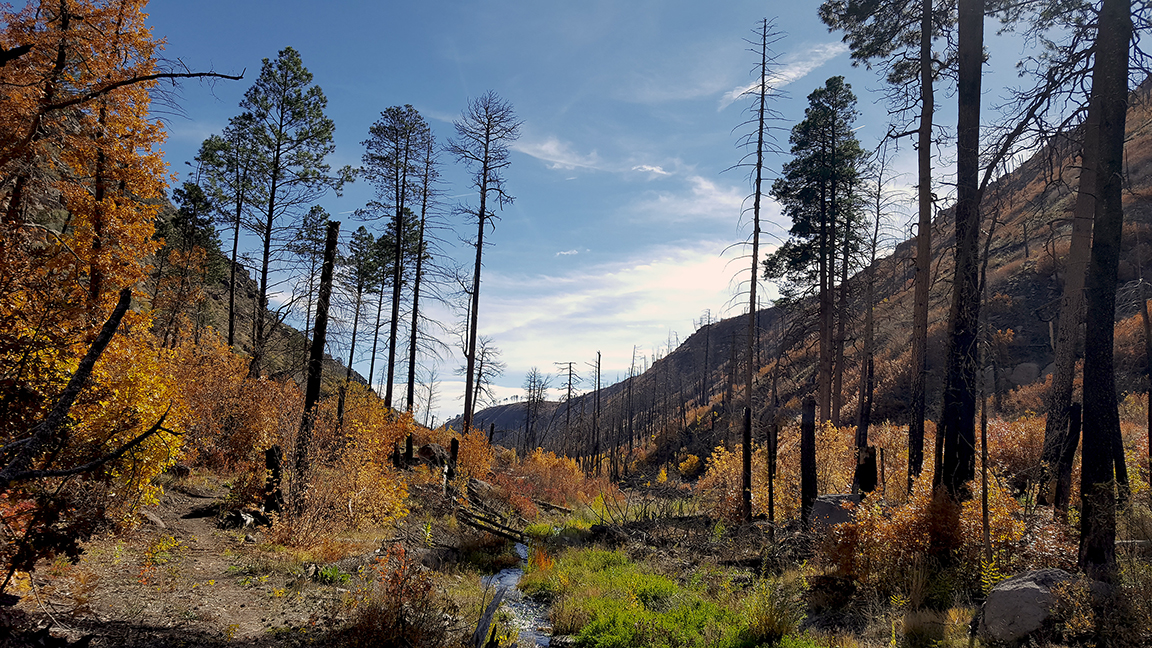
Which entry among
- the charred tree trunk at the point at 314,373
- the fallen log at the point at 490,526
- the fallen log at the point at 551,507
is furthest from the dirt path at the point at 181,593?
A: the fallen log at the point at 551,507

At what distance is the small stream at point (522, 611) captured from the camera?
29.3 feet

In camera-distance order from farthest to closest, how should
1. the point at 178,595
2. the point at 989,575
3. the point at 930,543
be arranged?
1. the point at 930,543
2. the point at 178,595
3. the point at 989,575

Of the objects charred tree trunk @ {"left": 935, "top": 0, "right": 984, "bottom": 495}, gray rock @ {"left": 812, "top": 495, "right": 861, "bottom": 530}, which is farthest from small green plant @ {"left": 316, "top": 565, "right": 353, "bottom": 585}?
charred tree trunk @ {"left": 935, "top": 0, "right": 984, "bottom": 495}

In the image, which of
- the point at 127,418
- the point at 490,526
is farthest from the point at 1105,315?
the point at 490,526

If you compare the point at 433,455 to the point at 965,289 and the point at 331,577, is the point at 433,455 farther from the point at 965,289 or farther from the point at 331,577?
the point at 965,289

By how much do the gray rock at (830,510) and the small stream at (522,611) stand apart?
565 centimetres

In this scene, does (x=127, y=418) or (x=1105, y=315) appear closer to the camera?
(x=1105, y=315)

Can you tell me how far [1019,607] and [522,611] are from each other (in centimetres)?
783

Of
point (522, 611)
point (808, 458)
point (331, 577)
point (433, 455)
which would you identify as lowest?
point (522, 611)

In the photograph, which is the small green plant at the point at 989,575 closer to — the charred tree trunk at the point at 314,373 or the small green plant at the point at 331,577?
the small green plant at the point at 331,577

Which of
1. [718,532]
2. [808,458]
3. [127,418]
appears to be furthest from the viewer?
[718,532]

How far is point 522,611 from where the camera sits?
10.4 m

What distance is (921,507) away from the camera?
26.8 feet

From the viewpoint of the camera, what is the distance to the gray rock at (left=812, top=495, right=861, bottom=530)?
35.0ft
